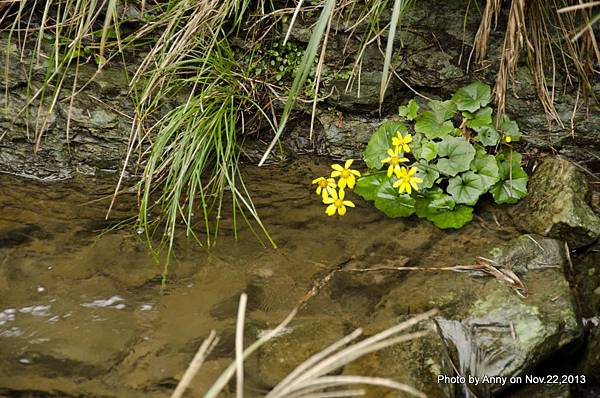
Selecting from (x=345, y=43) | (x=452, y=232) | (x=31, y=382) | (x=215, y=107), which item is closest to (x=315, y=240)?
(x=452, y=232)

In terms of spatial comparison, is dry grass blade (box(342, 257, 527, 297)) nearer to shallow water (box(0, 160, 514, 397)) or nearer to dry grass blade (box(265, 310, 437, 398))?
shallow water (box(0, 160, 514, 397))

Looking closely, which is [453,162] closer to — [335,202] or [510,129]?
[510,129]

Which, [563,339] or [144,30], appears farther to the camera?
[144,30]

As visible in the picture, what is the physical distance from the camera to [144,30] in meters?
2.87

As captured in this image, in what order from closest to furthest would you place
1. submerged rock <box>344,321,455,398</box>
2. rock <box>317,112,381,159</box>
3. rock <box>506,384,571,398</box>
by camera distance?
submerged rock <box>344,321,455,398</box> → rock <box>506,384,571,398</box> → rock <box>317,112,381,159</box>

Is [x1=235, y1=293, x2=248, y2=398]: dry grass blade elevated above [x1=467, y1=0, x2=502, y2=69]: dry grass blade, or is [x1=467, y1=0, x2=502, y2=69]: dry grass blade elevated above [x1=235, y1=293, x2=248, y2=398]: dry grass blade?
[x1=467, y1=0, x2=502, y2=69]: dry grass blade

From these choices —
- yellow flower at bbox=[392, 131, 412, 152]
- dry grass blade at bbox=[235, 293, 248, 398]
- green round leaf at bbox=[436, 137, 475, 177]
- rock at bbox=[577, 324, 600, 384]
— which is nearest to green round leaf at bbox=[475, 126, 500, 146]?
green round leaf at bbox=[436, 137, 475, 177]

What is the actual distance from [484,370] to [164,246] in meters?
1.31

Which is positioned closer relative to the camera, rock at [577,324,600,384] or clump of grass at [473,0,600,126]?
rock at [577,324,600,384]

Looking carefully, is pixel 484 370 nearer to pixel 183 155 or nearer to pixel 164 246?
pixel 164 246

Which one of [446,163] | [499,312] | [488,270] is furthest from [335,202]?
[499,312]

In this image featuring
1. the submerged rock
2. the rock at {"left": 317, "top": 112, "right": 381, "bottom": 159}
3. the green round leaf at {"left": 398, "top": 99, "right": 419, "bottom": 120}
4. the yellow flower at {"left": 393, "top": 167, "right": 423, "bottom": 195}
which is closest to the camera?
the submerged rock

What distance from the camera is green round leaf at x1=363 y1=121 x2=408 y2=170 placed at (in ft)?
8.96

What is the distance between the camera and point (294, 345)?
2.04m
